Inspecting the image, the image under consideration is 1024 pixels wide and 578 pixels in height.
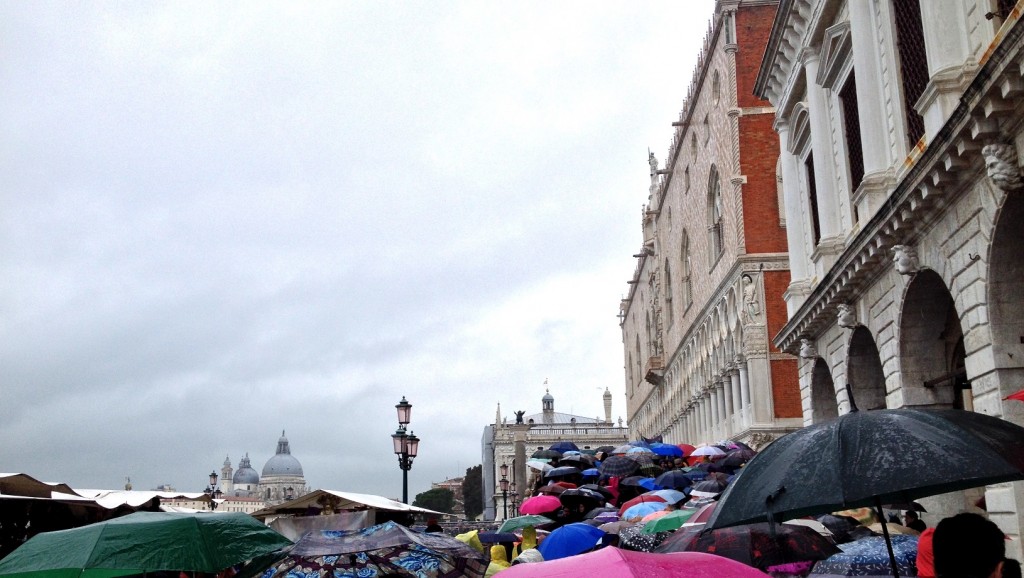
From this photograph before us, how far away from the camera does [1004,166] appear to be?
11062mm

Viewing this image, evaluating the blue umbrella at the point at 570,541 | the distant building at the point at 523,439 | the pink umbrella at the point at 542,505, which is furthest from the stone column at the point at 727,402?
the distant building at the point at 523,439

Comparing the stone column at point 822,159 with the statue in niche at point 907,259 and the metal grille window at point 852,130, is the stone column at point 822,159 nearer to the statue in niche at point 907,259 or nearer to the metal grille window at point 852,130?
the metal grille window at point 852,130

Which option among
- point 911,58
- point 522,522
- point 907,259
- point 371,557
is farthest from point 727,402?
point 371,557

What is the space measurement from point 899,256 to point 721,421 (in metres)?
26.0

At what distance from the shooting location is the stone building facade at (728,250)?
3403cm

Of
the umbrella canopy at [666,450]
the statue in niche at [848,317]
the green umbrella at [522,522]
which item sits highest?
the statue in niche at [848,317]

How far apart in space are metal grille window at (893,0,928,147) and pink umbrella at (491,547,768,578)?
12.0 metres

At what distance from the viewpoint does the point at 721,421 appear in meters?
40.0

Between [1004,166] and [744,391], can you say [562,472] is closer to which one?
[744,391]

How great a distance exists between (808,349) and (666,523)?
9.58m

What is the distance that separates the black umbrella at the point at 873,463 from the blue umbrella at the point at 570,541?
5238mm

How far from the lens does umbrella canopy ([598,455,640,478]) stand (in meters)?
27.3

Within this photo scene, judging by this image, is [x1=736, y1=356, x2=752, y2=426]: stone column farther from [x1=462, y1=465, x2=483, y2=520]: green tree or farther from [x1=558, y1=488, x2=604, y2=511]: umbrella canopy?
[x1=462, y1=465, x2=483, y2=520]: green tree

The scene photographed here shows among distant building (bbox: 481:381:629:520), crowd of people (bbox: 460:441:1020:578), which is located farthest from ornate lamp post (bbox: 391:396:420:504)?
distant building (bbox: 481:381:629:520)
